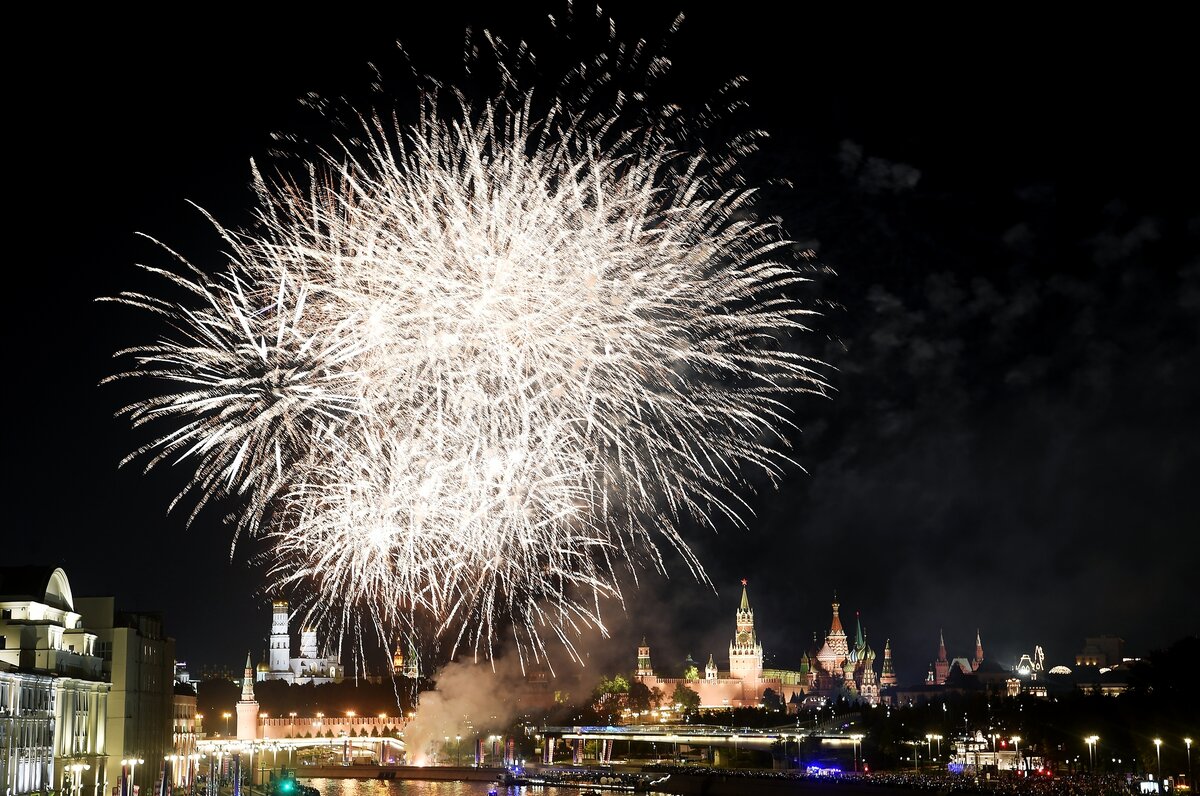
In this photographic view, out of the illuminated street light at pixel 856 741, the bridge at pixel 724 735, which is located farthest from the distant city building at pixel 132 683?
the bridge at pixel 724 735

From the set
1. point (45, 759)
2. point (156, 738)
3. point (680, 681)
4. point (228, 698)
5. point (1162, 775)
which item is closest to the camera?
point (45, 759)

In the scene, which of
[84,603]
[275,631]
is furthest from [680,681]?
[84,603]

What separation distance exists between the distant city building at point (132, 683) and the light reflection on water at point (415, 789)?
26372 mm

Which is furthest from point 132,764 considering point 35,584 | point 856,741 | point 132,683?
point 856,741

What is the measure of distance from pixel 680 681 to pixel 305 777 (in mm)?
99179

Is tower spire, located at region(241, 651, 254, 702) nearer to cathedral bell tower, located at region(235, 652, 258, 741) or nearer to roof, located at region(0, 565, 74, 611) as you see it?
cathedral bell tower, located at region(235, 652, 258, 741)

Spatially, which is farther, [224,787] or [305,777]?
[305,777]

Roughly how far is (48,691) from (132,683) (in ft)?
27.9

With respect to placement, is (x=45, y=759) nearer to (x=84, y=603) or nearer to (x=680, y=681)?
(x=84, y=603)

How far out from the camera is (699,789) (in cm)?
7788

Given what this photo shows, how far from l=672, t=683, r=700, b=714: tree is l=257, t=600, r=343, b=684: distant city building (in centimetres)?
4691

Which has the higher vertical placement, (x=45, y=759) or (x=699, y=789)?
(x=45, y=759)

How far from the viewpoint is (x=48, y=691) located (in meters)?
40.4

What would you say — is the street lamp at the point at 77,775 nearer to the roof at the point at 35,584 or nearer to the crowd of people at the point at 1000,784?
the roof at the point at 35,584
